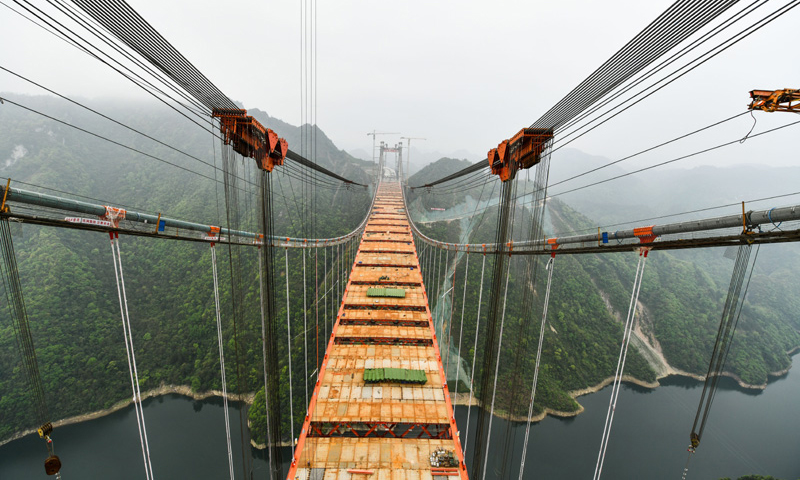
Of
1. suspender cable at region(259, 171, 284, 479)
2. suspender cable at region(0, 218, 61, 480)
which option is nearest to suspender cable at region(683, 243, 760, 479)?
suspender cable at region(259, 171, 284, 479)

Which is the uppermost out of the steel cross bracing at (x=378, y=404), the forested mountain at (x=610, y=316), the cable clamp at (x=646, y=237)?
the cable clamp at (x=646, y=237)

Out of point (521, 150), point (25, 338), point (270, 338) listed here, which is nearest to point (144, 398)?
point (270, 338)

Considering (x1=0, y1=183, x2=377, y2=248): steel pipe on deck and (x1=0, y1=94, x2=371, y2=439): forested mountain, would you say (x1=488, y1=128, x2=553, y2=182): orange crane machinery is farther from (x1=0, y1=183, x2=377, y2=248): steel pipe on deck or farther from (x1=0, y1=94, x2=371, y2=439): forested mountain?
(x1=0, y1=94, x2=371, y2=439): forested mountain

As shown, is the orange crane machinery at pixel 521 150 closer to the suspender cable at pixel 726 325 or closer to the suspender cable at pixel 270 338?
the suspender cable at pixel 726 325

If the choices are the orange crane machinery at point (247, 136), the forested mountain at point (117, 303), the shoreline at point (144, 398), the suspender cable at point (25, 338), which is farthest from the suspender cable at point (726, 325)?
the shoreline at point (144, 398)

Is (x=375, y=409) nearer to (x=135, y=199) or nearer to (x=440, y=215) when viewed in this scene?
(x=440, y=215)

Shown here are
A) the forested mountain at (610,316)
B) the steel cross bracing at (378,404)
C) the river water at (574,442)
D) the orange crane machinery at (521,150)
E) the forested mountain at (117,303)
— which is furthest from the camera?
the forested mountain at (610,316)

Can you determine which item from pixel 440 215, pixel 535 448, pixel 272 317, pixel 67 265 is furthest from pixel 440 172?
pixel 272 317
